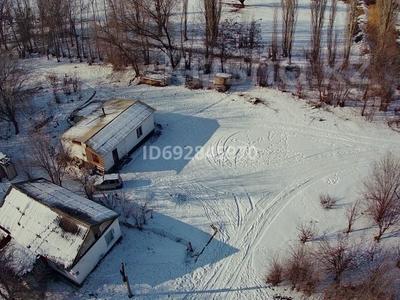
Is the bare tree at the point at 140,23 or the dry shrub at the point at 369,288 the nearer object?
the dry shrub at the point at 369,288

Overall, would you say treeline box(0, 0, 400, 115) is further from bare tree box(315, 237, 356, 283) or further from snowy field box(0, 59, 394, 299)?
bare tree box(315, 237, 356, 283)

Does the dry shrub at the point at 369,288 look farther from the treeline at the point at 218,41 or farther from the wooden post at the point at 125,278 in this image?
Result: the treeline at the point at 218,41

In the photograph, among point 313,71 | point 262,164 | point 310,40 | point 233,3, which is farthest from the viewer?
point 233,3

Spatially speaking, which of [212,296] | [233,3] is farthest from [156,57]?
[212,296]

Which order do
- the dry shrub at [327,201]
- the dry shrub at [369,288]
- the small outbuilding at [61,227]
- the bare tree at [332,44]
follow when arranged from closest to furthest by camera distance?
the dry shrub at [369,288] → the small outbuilding at [61,227] → the dry shrub at [327,201] → the bare tree at [332,44]

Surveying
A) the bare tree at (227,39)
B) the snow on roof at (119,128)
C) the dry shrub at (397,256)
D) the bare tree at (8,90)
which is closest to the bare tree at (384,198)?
the dry shrub at (397,256)

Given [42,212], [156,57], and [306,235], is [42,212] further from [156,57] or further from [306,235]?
[156,57]

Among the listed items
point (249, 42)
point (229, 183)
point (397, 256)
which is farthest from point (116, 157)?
point (249, 42)
